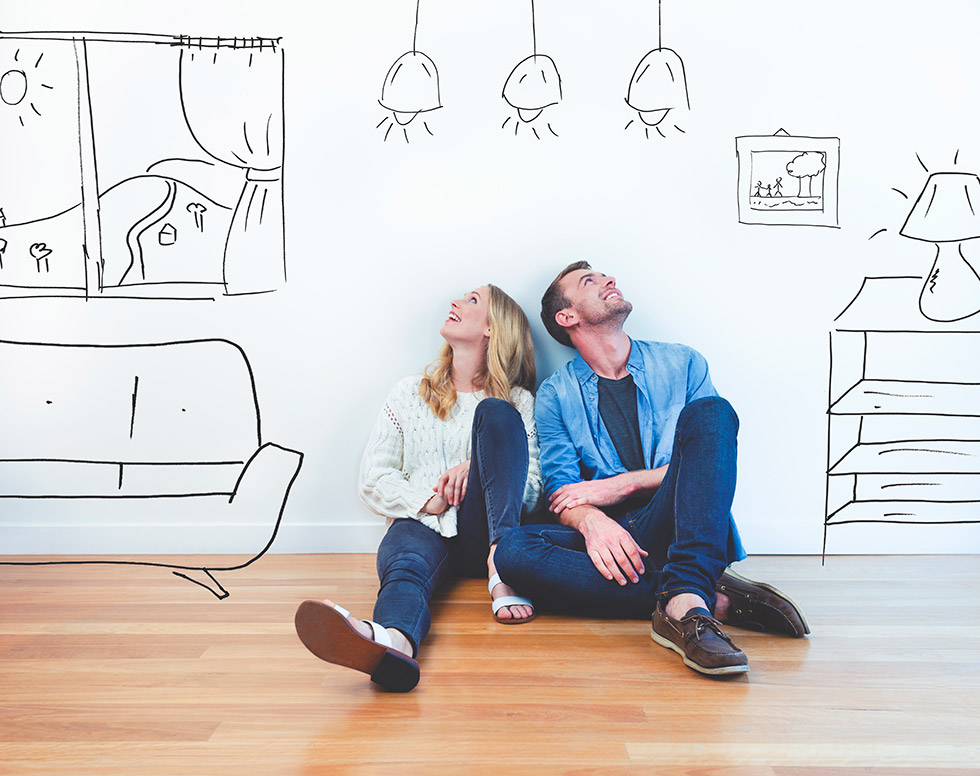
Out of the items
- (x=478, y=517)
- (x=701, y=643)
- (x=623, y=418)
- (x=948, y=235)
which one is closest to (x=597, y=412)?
A: (x=623, y=418)

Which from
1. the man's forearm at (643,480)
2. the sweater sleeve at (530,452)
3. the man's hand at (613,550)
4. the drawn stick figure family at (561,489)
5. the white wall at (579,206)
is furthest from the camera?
the white wall at (579,206)

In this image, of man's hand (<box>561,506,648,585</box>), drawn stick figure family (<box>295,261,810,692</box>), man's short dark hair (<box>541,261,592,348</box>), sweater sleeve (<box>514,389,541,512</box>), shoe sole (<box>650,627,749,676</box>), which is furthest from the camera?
man's short dark hair (<box>541,261,592,348</box>)

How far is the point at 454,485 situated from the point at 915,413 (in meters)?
1.37

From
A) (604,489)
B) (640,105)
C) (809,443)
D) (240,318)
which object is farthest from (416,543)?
(640,105)

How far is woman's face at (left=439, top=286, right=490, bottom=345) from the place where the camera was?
2008mm

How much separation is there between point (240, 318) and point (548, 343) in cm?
90

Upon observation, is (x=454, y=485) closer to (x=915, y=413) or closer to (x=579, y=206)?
(x=579, y=206)

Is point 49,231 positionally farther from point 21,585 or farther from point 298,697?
point 298,697

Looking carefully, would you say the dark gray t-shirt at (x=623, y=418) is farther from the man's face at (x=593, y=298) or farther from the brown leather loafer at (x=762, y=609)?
the brown leather loafer at (x=762, y=609)

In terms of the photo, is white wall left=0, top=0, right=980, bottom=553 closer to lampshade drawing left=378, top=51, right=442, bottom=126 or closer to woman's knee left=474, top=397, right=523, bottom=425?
lampshade drawing left=378, top=51, right=442, bottom=126

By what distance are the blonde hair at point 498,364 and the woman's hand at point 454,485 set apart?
0.18 meters

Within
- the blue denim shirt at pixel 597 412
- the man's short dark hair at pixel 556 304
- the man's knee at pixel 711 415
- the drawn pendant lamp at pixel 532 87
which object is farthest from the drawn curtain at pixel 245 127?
the man's knee at pixel 711 415

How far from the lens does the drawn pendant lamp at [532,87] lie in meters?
2.10

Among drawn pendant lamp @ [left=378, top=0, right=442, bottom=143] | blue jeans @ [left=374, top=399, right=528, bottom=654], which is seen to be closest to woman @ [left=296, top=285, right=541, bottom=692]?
blue jeans @ [left=374, top=399, right=528, bottom=654]
